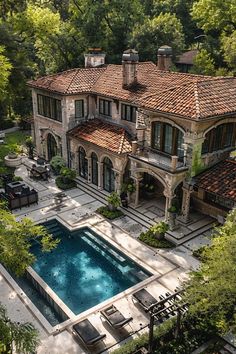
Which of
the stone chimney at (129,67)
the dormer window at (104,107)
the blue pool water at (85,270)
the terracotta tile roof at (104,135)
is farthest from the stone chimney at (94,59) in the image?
the blue pool water at (85,270)

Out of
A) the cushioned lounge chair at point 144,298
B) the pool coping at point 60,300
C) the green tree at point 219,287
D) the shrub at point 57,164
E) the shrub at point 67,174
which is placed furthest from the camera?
the shrub at point 57,164

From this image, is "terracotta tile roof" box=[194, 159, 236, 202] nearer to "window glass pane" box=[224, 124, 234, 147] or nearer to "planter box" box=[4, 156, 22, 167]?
"window glass pane" box=[224, 124, 234, 147]

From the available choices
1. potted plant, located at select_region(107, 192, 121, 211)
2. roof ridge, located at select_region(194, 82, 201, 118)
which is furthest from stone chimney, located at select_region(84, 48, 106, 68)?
potted plant, located at select_region(107, 192, 121, 211)

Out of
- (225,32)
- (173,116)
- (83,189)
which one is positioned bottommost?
(83,189)

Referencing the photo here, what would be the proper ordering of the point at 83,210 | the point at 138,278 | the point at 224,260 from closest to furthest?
1. the point at 224,260
2. the point at 138,278
3. the point at 83,210

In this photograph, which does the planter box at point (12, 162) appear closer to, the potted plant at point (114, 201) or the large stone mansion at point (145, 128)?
the large stone mansion at point (145, 128)

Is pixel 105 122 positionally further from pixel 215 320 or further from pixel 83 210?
pixel 215 320

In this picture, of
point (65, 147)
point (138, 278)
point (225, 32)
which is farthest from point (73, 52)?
point (138, 278)
